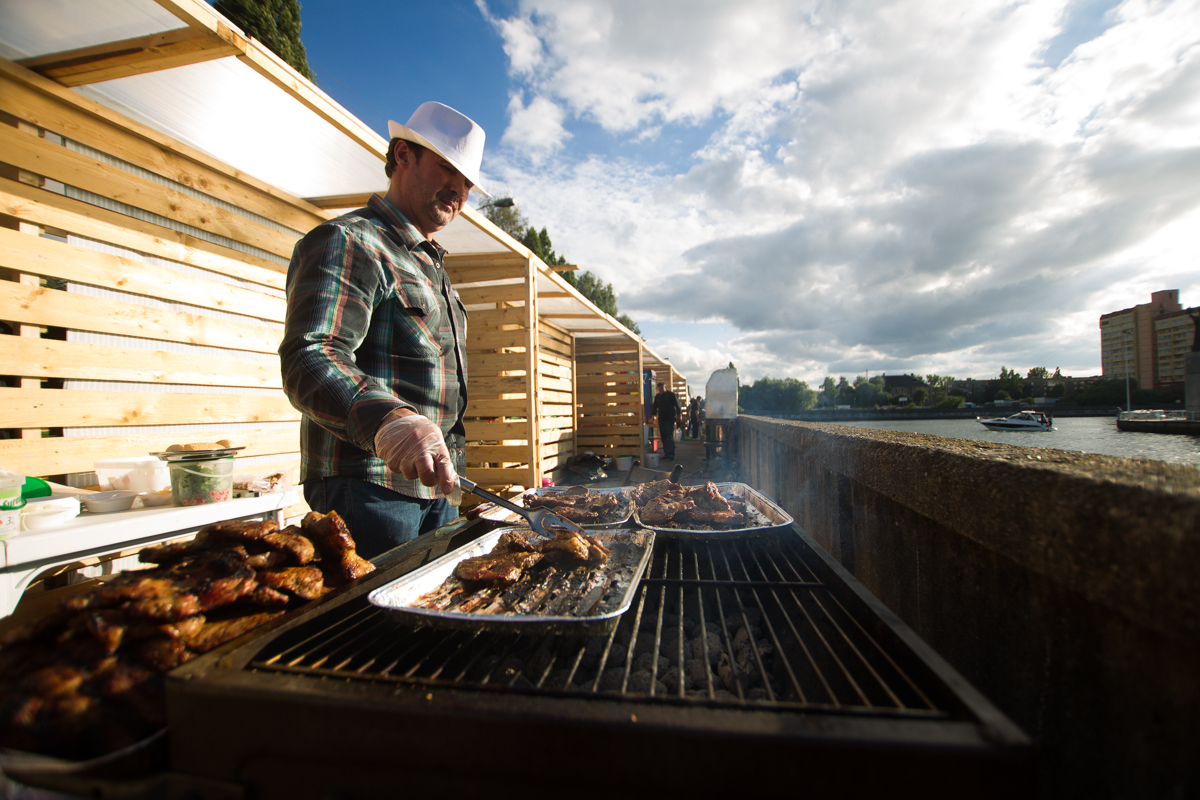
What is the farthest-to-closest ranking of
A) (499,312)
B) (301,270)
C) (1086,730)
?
(499,312) → (301,270) → (1086,730)

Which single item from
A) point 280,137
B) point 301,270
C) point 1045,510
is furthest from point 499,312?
point 1045,510

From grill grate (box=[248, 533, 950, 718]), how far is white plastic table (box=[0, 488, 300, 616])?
212cm

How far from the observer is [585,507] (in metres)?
2.80

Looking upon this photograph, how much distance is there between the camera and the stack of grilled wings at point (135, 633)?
36.3 inches

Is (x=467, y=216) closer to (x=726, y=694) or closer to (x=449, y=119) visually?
(x=449, y=119)

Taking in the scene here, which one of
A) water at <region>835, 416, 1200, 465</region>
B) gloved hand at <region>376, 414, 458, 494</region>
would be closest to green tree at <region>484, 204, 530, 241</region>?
water at <region>835, 416, 1200, 465</region>

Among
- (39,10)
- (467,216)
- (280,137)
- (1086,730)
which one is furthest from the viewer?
(467,216)

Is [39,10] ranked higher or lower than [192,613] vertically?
higher

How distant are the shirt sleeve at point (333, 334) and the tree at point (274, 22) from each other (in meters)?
14.1

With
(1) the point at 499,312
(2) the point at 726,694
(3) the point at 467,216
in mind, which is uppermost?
(3) the point at 467,216

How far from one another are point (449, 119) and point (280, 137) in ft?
8.32

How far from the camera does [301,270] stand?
A: 2.06 meters

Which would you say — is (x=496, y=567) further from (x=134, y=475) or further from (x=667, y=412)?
(x=667, y=412)

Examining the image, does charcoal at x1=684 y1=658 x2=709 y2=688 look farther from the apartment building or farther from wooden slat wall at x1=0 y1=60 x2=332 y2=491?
the apartment building
